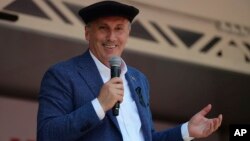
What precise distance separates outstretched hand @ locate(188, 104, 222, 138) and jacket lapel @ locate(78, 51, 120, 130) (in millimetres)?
333

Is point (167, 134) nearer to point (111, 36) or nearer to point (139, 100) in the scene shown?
point (139, 100)

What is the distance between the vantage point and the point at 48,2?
18.1 feet

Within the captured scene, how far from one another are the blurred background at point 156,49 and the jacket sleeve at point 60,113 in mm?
3392

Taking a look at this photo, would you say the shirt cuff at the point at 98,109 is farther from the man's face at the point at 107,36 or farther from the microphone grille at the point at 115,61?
the man's face at the point at 107,36

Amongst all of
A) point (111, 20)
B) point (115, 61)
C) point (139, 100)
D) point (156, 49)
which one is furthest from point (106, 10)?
point (156, 49)

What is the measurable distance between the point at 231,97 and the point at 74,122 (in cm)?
674

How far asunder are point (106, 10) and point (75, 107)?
35 centimetres

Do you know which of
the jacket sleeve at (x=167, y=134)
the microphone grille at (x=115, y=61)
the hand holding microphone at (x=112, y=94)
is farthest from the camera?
the jacket sleeve at (x=167, y=134)

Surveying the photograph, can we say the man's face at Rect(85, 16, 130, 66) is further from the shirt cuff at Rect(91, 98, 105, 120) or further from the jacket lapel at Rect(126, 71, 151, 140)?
the shirt cuff at Rect(91, 98, 105, 120)

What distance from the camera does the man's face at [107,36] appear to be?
2086mm

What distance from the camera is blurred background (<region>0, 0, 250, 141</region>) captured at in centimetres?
553

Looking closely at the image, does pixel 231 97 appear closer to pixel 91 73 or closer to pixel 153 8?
pixel 153 8

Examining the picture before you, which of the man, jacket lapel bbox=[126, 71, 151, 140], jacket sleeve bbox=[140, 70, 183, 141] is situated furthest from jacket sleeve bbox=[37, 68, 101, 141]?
jacket sleeve bbox=[140, 70, 183, 141]

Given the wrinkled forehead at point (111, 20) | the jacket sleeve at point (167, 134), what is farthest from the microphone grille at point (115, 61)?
the jacket sleeve at point (167, 134)
